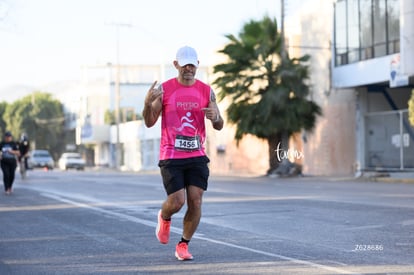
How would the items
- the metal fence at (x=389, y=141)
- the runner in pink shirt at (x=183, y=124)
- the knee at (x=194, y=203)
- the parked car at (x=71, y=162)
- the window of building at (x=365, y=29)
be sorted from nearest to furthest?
the runner in pink shirt at (x=183, y=124) → the knee at (x=194, y=203) → the metal fence at (x=389, y=141) → the window of building at (x=365, y=29) → the parked car at (x=71, y=162)

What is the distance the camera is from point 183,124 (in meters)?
7.67

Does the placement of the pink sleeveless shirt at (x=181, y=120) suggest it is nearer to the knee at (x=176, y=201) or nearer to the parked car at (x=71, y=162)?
the knee at (x=176, y=201)

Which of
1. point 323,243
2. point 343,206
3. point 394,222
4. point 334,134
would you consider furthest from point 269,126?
point 323,243

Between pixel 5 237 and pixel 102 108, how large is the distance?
8159 centimetres

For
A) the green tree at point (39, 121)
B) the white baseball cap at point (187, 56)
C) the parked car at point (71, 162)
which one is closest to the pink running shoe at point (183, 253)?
the white baseball cap at point (187, 56)

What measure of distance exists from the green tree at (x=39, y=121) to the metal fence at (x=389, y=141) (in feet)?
209

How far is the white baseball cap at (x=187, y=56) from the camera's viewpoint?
7.59 meters

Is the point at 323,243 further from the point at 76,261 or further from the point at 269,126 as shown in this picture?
the point at 269,126

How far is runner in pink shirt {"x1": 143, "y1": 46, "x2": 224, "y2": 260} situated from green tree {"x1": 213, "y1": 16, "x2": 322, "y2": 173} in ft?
93.0

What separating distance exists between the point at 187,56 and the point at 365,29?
29.7m

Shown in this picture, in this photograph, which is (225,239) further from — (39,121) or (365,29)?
(39,121)

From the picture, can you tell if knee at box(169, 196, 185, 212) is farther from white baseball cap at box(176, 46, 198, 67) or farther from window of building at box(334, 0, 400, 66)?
window of building at box(334, 0, 400, 66)

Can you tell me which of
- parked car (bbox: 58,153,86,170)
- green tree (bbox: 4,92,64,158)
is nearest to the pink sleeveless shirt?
parked car (bbox: 58,153,86,170)

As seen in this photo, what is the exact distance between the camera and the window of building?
1336 inches
